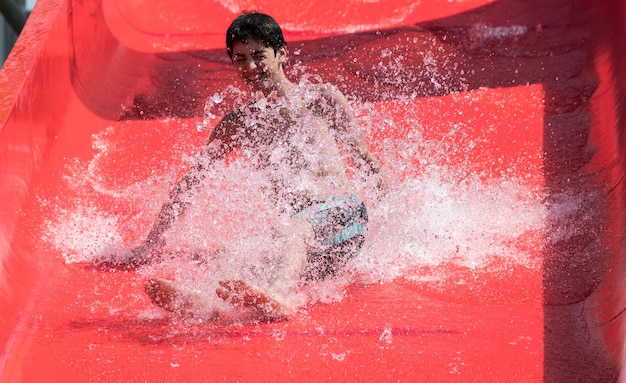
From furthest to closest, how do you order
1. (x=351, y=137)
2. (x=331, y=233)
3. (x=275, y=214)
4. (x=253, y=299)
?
(x=351, y=137) → (x=275, y=214) → (x=331, y=233) → (x=253, y=299)

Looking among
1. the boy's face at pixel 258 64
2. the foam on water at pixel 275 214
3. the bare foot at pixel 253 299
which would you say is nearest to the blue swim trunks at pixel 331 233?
the foam on water at pixel 275 214

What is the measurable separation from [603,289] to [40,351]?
1240 millimetres

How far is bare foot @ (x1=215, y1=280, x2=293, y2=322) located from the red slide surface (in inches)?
1.7

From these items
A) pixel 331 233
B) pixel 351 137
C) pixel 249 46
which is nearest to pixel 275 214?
pixel 331 233

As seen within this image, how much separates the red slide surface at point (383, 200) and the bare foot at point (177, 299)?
4 cm

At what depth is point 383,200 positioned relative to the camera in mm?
2492

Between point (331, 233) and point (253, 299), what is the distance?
338 millimetres

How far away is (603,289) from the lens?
6.76 feet

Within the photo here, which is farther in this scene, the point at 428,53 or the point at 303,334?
the point at 428,53

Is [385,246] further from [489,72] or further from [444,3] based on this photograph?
[444,3]

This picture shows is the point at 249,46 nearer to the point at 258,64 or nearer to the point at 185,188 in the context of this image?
the point at 258,64

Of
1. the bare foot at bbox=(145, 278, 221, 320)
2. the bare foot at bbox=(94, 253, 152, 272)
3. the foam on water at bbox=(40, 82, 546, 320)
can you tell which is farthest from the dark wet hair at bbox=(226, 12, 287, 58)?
the bare foot at bbox=(145, 278, 221, 320)

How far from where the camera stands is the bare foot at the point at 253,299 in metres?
1.90

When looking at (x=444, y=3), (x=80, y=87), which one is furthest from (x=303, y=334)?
(x=444, y=3)
